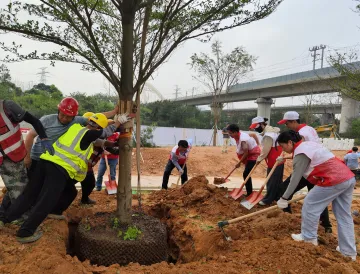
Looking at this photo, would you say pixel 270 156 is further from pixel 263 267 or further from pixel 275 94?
pixel 275 94

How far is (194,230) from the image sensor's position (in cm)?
471

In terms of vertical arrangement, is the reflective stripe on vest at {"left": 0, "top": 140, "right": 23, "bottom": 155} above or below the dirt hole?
above

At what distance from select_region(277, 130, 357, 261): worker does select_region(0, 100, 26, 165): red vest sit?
3.35 meters

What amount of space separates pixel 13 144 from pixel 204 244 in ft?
9.04

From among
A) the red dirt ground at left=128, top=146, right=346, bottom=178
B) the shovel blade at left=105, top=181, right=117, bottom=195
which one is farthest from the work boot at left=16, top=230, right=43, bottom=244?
the red dirt ground at left=128, top=146, right=346, bottom=178

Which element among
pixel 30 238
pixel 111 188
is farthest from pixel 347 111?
pixel 30 238

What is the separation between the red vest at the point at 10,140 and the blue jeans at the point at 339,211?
3551mm

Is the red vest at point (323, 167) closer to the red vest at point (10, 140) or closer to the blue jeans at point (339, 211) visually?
the blue jeans at point (339, 211)

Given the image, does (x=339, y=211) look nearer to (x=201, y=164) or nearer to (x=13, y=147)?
(x=13, y=147)

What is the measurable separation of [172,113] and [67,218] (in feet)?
106

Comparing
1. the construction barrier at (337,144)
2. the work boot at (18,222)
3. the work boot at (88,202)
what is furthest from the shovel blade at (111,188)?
the construction barrier at (337,144)

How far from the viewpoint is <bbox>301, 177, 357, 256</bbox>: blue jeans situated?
3.79 metres

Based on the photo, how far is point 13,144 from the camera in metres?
3.94

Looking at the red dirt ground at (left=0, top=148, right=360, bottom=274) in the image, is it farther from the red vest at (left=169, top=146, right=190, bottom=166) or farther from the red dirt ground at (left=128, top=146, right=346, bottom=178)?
the red dirt ground at (left=128, top=146, right=346, bottom=178)
